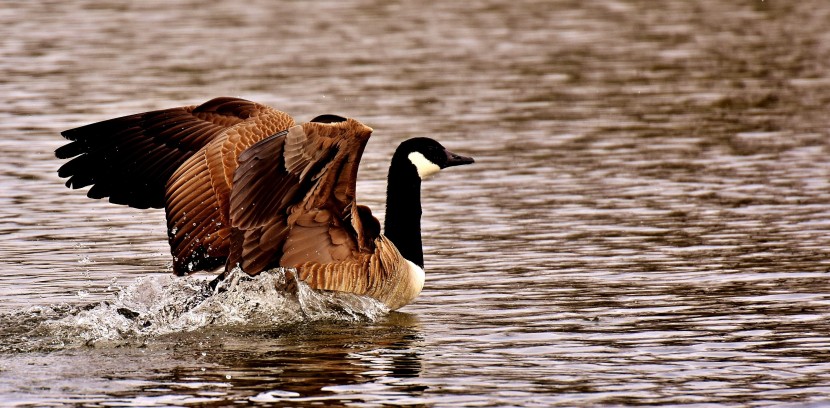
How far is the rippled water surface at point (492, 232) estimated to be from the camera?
27.3ft

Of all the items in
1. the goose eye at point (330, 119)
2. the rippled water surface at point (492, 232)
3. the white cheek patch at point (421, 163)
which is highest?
the goose eye at point (330, 119)

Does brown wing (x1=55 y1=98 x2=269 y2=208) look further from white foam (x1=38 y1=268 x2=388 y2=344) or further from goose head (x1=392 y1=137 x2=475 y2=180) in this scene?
goose head (x1=392 y1=137 x2=475 y2=180)

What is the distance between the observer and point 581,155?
16.2m

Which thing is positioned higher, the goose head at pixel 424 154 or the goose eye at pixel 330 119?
the goose eye at pixel 330 119

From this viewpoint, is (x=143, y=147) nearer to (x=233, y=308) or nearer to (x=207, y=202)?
(x=207, y=202)

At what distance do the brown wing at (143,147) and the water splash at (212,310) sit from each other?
0.90 metres

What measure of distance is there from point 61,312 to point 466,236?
13.2 feet

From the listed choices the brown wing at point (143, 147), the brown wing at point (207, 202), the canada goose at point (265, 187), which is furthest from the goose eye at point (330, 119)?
the brown wing at point (143, 147)

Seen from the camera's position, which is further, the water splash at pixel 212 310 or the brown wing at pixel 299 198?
the water splash at pixel 212 310

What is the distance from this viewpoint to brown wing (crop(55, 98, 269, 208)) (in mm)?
10812

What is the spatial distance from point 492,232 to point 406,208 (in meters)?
2.62

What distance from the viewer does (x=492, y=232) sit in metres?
12.9

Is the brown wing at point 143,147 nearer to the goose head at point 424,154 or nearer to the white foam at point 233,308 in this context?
the white foam at point 233,308

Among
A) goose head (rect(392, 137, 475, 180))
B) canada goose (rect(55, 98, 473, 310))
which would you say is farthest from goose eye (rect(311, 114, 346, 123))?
goose head (rect(392, 137, 475, 180))
